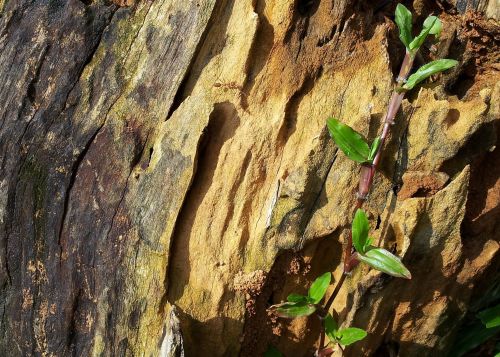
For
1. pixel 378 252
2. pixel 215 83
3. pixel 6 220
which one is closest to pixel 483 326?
pixel 378 252

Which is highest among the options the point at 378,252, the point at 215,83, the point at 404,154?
the point at 215,83

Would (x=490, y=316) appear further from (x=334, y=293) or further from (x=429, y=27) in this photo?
(x=429, y=27)

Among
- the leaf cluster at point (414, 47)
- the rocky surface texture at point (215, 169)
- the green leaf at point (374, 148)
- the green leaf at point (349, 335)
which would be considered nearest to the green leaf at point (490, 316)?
the rocky surface texture at point (215, 169)

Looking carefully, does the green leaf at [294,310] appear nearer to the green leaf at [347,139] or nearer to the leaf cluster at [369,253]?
the leaf cluster at [369,253]

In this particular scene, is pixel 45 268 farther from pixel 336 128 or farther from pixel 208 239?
pixel 336 128

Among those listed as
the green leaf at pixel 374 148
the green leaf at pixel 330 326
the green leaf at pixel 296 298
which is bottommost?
the green leaf at pixel 330 326

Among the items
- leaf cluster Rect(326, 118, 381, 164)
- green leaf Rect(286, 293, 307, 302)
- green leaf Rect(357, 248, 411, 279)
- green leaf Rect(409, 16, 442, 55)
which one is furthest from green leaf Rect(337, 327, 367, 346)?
green leaf Rect(409, 16, 442, 55)

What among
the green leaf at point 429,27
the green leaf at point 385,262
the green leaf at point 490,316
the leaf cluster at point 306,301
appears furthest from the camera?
the green leaf at point 490,316

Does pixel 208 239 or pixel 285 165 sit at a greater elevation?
pixel 285 165
